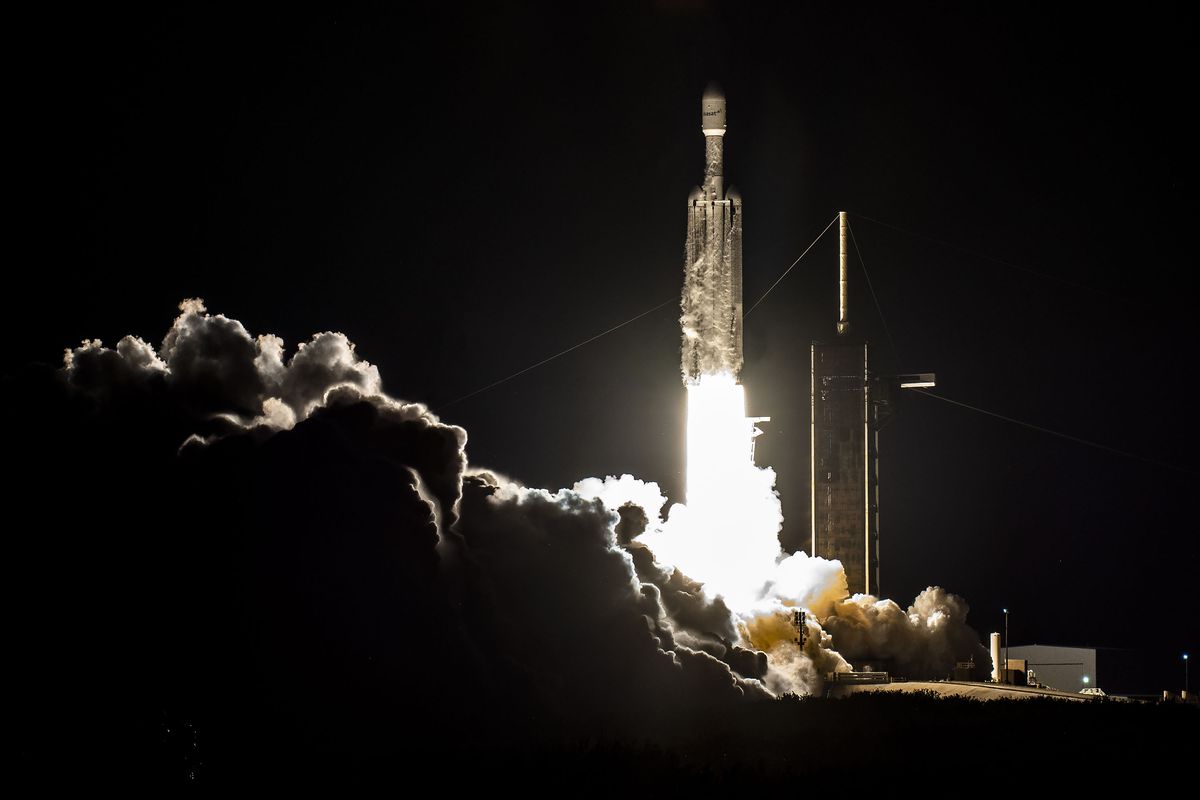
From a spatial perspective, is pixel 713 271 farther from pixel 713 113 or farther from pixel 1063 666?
pixel 1063 666

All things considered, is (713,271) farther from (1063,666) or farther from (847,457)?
(1063,666)

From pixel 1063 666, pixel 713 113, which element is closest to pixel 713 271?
pixel 713 113

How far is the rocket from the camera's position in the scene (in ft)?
239

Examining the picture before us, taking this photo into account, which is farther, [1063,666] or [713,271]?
[1063,666]

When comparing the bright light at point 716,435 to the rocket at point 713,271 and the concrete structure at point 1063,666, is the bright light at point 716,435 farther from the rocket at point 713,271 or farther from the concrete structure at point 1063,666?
the concrete structure at point 1063,666

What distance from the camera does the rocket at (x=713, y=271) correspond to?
72938 millimetres

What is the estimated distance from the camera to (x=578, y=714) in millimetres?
53062

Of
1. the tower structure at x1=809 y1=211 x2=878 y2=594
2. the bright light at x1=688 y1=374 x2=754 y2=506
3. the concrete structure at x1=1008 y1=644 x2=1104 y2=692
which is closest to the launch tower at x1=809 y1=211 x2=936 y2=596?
the tower structure at x1=809 y1=211 x2=878 y2=594

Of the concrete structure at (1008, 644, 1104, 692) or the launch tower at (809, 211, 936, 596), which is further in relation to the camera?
the concrete structure at (1008, 644, 1104, 692)

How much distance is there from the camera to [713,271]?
7344 cm

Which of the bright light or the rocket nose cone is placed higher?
the rocket nose cone

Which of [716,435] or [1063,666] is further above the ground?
[716,435]

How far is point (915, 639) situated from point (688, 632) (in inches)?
810

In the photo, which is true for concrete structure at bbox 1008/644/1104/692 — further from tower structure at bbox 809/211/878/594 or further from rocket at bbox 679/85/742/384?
rocket at bbox 679/85/742/384
